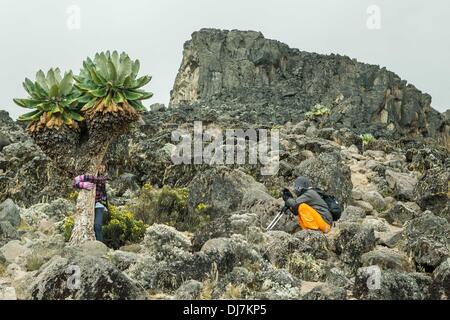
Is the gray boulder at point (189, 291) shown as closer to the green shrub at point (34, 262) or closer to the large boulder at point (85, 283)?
the large boulder at point (85, 283)

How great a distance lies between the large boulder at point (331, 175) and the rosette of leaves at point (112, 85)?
18.8 feet

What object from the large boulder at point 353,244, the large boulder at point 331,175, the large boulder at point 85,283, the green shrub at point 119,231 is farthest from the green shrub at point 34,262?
the large boulder at point 331,175

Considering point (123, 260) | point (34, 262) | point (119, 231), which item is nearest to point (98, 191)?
point (119, 231)

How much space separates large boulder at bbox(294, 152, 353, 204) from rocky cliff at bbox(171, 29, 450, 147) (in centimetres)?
5612

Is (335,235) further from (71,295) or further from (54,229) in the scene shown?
(54,229)

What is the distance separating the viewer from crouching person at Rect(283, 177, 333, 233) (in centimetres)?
1119

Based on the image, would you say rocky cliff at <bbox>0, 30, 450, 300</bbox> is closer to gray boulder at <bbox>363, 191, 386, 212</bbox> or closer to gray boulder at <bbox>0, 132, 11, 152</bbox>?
gray boulder at <bbox>363, 191, 386, 212</bbox>

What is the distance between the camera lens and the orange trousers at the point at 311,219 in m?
11.2

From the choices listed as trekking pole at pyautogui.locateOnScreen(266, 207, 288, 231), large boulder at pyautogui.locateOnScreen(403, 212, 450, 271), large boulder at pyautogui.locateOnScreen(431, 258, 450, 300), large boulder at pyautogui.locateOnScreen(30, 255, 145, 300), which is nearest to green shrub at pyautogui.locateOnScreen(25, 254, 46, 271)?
large boulder at pyautogui.locateOnScreen(30, 255, 145, 300)

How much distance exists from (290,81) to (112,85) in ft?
230

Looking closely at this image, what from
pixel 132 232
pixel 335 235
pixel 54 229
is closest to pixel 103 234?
pixel 132 232

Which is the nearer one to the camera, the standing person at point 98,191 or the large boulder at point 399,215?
the standing person at point 98,191

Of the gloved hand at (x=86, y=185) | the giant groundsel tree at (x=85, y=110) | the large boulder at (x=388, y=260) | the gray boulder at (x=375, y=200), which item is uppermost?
the giant groundsel tree at (x=85, y=110)
